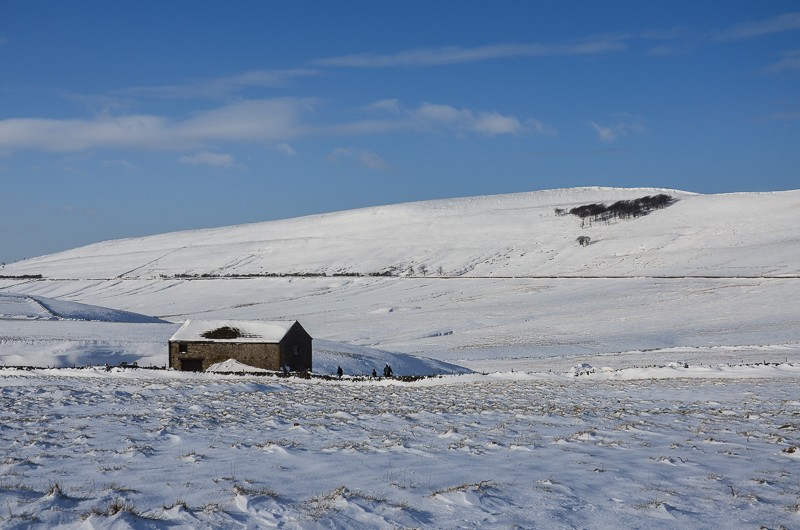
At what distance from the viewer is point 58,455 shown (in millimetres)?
10766

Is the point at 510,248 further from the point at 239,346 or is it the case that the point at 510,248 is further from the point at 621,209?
the point at 239,346

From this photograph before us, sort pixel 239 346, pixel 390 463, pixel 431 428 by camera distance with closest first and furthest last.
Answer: pixel 390 463
pixel 431 428
pixel 239 346

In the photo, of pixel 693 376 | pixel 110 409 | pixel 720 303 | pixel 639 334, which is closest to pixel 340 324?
pixel 639 334

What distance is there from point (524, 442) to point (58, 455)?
7370 millimetres

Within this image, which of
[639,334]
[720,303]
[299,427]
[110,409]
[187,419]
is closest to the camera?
[299,427]

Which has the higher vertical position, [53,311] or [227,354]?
[53,311]

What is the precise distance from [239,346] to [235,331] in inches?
43.0

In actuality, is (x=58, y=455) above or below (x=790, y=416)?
above

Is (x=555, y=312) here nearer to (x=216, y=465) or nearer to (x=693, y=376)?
(x=693, y=376)

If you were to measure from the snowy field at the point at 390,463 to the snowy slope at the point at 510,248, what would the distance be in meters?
91.7

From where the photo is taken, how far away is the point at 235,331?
1816 inches

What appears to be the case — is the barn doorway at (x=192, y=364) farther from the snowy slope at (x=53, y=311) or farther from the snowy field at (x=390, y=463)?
the snowy field at (x=390, y=463)

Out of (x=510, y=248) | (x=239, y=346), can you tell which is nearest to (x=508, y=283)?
(x=510, y=248)

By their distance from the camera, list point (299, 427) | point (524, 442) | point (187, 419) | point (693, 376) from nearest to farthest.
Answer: point (524, 442) → point (299, 427) → point (187, 419) → point (693, 376)
